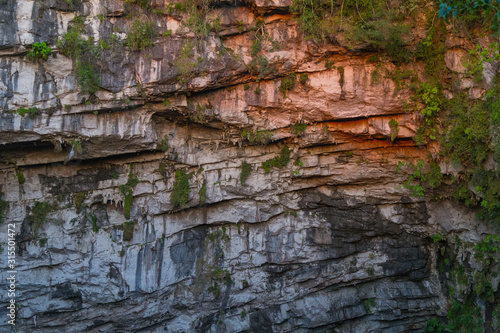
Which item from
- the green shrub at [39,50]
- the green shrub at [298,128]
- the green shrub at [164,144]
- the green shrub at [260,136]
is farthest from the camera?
the green shrub at [164,144]

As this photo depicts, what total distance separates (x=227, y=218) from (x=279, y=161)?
198 cm

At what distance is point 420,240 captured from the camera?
9.91 meters

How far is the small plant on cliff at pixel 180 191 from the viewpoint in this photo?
992 cm

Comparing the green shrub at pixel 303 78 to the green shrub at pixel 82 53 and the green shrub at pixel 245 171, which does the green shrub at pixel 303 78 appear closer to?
the green shrub at pixel 245 171

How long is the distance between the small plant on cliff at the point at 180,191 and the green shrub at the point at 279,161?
1994 mm

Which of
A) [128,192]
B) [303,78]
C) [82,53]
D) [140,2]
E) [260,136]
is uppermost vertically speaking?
[140,2]

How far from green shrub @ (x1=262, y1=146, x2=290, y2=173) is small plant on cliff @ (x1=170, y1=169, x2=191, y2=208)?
1994mm

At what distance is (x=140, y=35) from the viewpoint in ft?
28.6

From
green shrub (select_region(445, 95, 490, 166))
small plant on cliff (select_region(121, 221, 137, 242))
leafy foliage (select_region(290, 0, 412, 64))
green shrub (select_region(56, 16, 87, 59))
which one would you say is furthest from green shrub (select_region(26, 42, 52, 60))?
green shrub (select_region(445, 95, 490, 166))

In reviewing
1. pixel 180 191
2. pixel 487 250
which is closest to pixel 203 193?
pixel 180 191

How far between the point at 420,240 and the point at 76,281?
8.51 m

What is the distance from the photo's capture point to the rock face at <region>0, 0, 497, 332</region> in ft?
30.0

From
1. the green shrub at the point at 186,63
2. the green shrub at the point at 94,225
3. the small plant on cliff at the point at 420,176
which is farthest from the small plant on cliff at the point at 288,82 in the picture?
the green shrub at the point at 94,225

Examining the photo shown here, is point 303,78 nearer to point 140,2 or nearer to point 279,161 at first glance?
point 279,161
